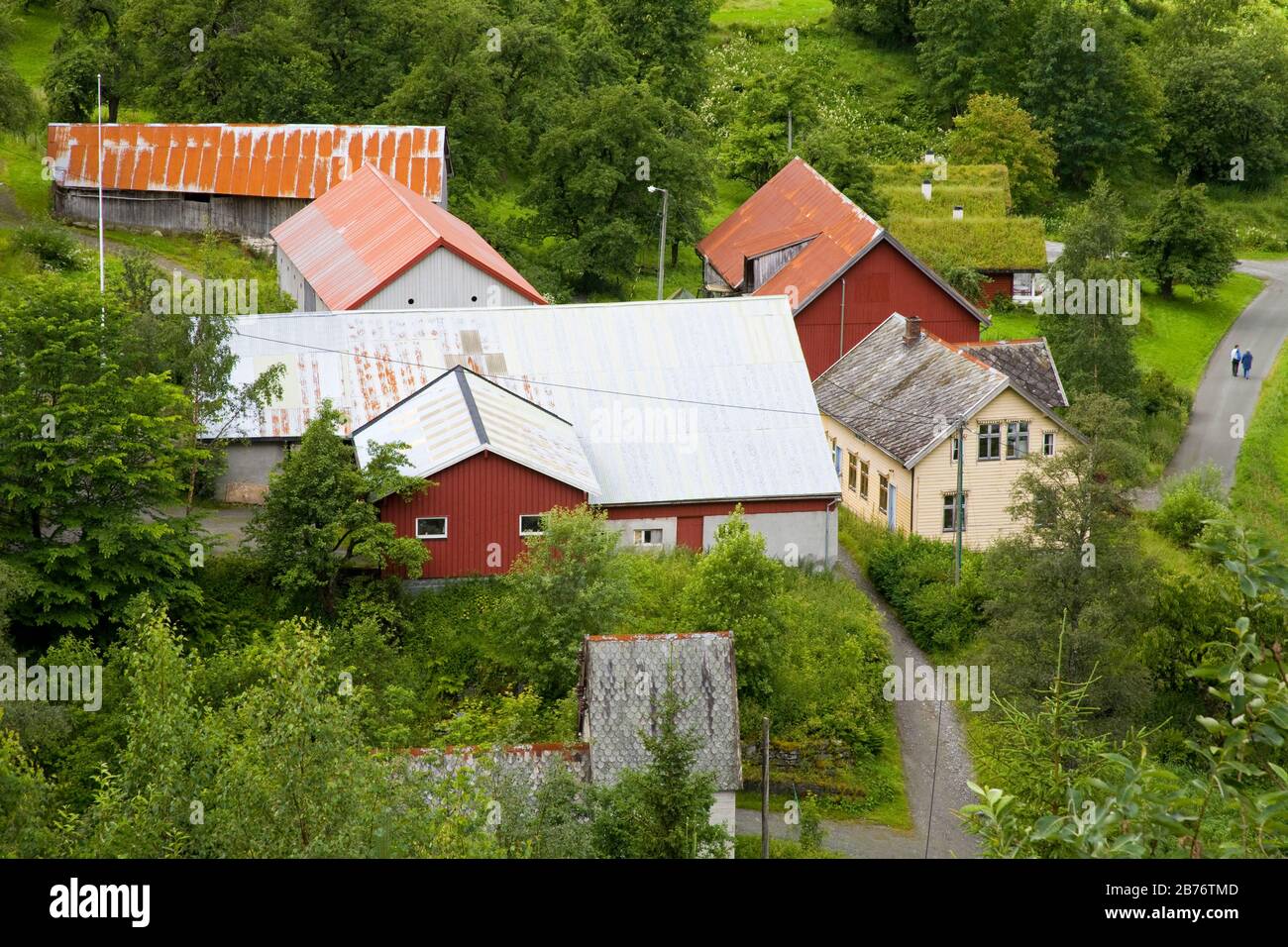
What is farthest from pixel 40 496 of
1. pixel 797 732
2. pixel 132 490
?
pixel 797 732

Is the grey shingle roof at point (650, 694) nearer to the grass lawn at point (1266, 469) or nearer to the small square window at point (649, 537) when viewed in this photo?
the small square window at point (649, 537)

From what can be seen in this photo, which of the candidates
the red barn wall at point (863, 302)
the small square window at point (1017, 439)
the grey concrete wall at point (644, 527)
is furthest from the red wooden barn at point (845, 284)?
the grey concrete wall at point (644, 527)

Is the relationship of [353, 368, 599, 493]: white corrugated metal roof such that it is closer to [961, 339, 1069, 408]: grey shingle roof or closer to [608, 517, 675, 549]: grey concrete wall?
[608, 517, 675, 549]: grey concrete wall

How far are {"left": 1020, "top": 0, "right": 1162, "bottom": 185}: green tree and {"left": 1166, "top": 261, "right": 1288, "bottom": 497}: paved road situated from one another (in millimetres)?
11681

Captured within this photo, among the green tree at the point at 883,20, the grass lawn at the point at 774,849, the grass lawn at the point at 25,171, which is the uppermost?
the green tree at the point at 883,20

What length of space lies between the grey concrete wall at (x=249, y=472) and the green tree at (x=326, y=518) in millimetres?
4633

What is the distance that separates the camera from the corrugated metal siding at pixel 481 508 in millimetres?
35656

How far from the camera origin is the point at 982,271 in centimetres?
6725

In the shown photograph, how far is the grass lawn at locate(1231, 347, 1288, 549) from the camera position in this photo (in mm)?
47206

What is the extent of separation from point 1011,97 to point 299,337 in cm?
5558

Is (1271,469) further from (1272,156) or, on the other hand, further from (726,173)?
(1272,156)

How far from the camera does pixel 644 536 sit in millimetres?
38250

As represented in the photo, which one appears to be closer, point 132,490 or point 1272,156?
point 132,490

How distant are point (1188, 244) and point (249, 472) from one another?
148 feet
